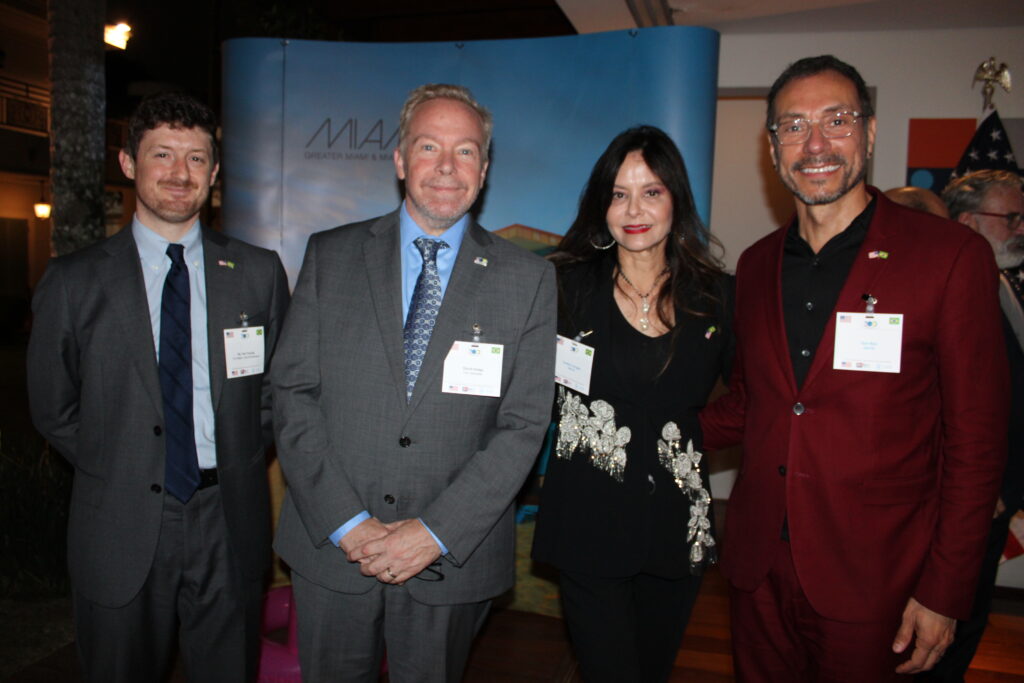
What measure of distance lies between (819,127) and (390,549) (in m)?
1.61

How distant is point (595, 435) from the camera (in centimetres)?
221

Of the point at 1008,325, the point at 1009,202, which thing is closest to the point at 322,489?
the point at 1008,325

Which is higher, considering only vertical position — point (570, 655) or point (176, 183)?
point (176, 183)

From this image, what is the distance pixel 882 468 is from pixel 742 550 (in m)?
0.45

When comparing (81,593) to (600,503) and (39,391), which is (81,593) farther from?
(600,503)

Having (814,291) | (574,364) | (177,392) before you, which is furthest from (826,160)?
(177,392)

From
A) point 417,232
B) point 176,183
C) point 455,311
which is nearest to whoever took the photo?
point 455,311

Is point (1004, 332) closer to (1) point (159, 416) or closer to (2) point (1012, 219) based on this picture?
(2) point (1012, 219)

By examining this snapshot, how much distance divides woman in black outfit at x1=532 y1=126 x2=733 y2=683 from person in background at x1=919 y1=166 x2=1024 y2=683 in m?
1.11

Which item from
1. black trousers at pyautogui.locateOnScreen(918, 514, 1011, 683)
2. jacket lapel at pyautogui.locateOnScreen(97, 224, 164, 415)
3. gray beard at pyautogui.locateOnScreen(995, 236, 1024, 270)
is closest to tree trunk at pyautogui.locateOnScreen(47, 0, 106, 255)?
jacket lapel at pyautogui.locateOnScreen(97, 224, 164, 415)

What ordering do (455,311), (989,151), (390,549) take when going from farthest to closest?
1. (989,151)
2. (455,311)
3. (390,549)

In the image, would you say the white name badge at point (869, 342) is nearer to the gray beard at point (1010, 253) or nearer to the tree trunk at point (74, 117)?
the gray beard at point (1010, 253)

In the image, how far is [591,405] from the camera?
7.32 ft

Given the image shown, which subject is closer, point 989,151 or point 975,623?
point 975,623
